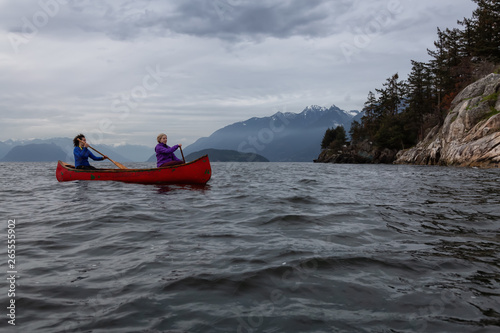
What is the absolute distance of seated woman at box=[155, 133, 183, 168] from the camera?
1454 centimetres

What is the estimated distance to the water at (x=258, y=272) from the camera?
2.96m

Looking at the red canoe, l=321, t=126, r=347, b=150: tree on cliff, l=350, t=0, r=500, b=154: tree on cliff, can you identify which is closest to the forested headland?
l=350, t=0, r=500, b=154: tree on cliff

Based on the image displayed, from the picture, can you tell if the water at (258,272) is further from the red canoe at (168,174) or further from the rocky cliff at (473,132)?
the rocky cliff at (473,132)

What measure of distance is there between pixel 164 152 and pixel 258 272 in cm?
1154

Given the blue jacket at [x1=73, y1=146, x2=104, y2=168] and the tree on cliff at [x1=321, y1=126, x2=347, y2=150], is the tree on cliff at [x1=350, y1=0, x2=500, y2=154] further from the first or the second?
the blue jacket at [x1=73, y1=146, x2=104, y2=168]

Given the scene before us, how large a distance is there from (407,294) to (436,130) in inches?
2130

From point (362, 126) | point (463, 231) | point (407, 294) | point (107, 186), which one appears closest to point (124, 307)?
point (407, 294)

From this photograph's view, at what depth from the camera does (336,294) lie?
3482 mm

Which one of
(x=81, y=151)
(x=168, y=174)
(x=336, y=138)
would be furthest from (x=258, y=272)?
(x=336, y=138)

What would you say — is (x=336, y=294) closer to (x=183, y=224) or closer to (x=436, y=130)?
(x=183, y=224)

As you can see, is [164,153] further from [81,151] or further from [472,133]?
[472,133]

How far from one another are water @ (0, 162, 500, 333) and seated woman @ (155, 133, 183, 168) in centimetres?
701

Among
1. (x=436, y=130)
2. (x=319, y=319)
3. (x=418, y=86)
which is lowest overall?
(x=319, y=319)

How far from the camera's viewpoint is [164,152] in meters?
14.7
